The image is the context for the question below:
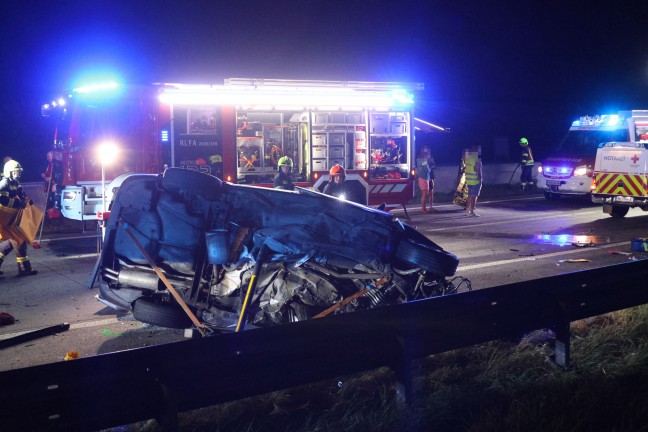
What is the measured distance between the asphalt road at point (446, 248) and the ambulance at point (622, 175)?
1.65 ft

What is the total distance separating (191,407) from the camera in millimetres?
3334

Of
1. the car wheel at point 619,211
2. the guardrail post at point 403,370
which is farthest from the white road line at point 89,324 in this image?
the car wheel at point 619,211

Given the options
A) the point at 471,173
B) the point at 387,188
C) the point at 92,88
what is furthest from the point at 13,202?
the point at 471,173

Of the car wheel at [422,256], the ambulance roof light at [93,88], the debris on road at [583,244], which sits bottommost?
the debris on road at [583,244]

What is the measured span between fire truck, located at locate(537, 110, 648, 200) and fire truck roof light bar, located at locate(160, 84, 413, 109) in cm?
548

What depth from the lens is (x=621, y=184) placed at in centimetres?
1431

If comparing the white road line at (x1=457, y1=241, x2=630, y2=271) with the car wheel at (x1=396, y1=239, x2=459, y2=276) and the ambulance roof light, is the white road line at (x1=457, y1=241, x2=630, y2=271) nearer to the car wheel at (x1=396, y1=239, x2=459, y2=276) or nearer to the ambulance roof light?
the car wheel at (x1=396, y1=239, x2=459, y2=276)

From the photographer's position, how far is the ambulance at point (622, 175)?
14.0 meters

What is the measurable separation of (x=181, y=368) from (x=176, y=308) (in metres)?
1.99

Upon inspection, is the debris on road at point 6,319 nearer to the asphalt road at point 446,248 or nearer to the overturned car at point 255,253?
the asphalt road at point 446,248

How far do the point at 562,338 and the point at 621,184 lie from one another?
432 inches

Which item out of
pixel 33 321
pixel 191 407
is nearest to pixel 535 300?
pixel 191 407

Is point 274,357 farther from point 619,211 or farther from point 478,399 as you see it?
point 619,211

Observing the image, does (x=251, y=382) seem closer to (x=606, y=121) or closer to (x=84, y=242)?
(x=84, y=242)
